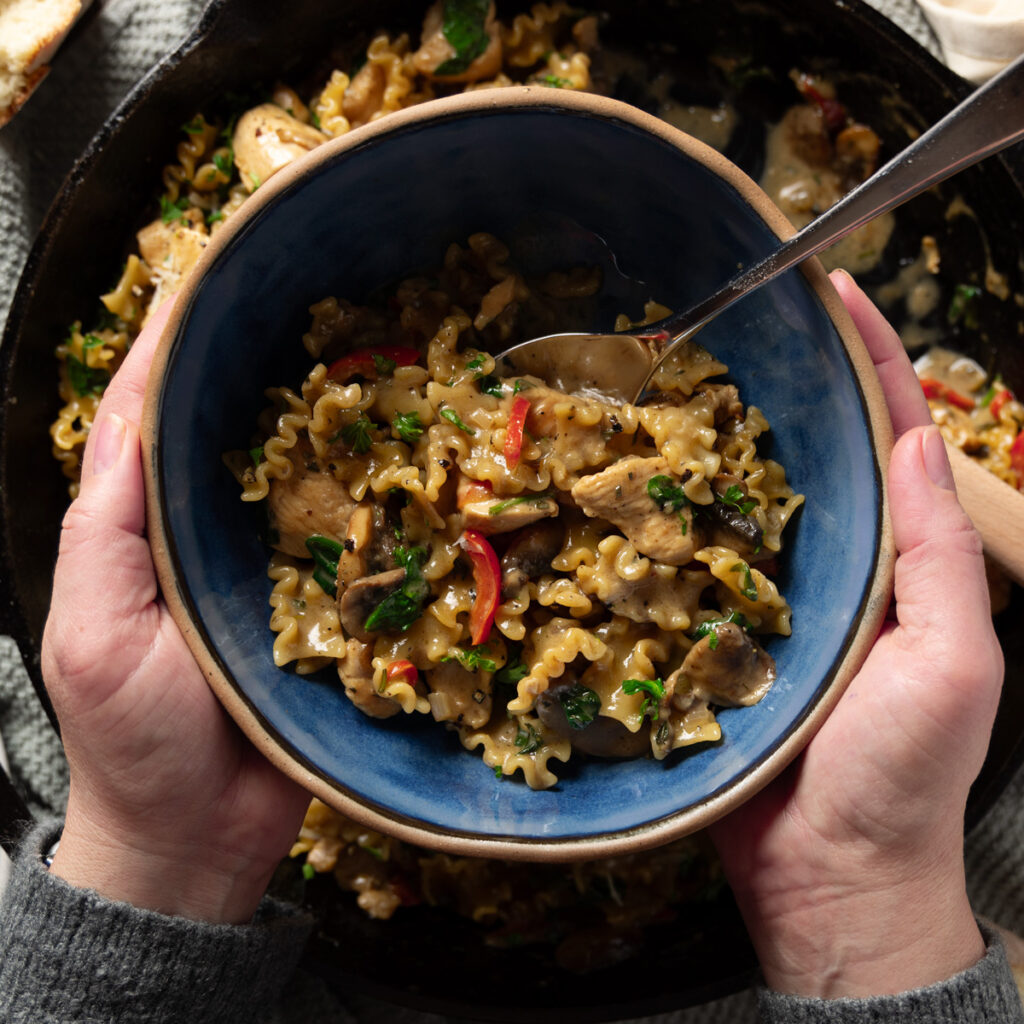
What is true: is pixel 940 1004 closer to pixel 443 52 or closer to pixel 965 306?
pixel 965 306

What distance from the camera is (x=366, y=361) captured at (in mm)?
2871

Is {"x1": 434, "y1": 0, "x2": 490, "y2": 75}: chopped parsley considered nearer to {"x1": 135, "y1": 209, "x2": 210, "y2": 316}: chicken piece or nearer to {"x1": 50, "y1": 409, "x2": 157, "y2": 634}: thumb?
{"x1": 135, "y1": 209, "x2": 210, "y2": 316}: chicken piece

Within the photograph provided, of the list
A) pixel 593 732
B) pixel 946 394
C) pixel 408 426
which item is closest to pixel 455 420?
pixel 408 426

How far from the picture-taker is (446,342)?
286 cm

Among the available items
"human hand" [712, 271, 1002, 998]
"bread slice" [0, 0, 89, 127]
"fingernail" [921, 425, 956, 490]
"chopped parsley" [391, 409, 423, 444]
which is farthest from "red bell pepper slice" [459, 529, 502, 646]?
"bread slice" [0, 0, 89, 127]

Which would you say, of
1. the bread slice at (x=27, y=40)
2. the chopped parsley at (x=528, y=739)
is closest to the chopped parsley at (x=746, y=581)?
the chopped parsley at (x=528, y=739)

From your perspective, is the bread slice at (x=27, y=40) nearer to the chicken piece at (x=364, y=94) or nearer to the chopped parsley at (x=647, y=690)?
the chicken piece at (x=364, y=94)

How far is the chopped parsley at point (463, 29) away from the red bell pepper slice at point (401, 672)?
2.09 m

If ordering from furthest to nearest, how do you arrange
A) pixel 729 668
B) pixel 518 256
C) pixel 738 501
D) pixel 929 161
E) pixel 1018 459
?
pixel 1018 459 < pixel 518 256 < pixel 738 501 < pixel 729 668 < pixel 929 161

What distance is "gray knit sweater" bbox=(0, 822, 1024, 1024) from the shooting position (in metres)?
2.75

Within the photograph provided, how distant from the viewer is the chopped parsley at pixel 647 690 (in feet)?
8.80

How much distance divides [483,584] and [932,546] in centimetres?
118

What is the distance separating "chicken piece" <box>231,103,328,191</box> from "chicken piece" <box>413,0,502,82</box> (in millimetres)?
453

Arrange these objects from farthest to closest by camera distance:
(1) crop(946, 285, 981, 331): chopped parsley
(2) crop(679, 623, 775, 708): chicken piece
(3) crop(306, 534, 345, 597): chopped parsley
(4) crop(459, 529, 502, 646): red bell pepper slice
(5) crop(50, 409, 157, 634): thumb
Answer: (1) crop(946, 285, 981, 331): chopped parsley
(3) crop(306, 534, 345, 597): chopped parsley
(4) crop(459, 529, 502, 646): red bell pepper slice
(2) crop(679, 623, 775, 708): chicken piece
(5) crop(50, 409, 157, 634): thumb
